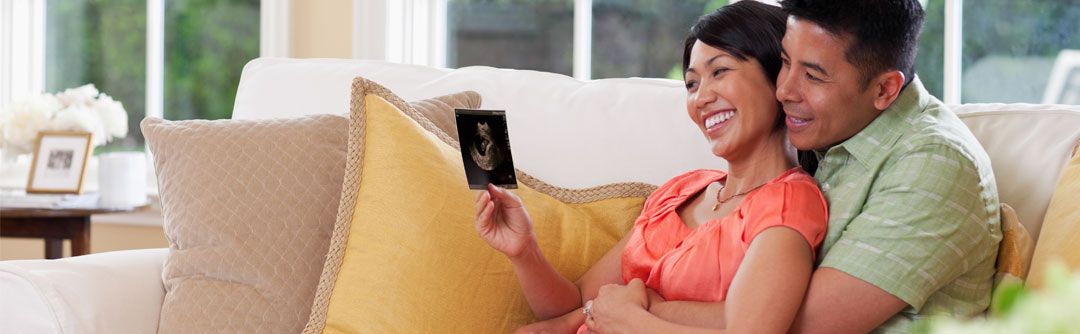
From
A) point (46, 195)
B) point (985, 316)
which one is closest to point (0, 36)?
point (46, 195)

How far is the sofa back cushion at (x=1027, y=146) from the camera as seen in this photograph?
1596 mm

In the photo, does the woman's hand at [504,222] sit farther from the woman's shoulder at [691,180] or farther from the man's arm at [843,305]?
the man's arm at [843,305]

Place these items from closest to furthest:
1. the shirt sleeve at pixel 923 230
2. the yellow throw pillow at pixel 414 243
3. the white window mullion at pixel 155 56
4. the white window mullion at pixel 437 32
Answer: the shirt sleeve at pixel 923 230
the yellow throw pillow at pixel 414 243
the white window mullion at pixel 437 32
the white window mullion at pixel 155 56

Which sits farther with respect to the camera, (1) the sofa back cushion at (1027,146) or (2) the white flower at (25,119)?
(2) the white flower at (25,119)

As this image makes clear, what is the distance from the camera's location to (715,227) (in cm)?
157

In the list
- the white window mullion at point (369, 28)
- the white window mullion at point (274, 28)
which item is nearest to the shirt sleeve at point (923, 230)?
the white window mullion at point (369, 28)

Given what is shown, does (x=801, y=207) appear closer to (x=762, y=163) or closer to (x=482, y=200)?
(x=762, y=163)

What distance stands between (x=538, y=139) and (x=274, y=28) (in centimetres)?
222

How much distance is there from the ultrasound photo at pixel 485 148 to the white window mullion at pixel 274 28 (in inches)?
103

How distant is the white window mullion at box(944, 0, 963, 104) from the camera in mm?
3285

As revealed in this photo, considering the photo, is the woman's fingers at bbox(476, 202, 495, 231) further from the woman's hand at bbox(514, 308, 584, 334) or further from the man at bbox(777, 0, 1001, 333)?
the man at bbox(777, 0, 1001, 333)

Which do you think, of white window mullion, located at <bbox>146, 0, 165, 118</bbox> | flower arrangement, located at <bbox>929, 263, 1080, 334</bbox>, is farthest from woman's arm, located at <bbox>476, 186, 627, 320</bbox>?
white window mullion, located at <bbox>146, 0, 165, 118</bbox>

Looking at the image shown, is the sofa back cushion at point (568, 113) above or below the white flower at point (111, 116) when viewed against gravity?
above

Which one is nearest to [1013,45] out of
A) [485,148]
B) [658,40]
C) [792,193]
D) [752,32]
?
[658,40]
